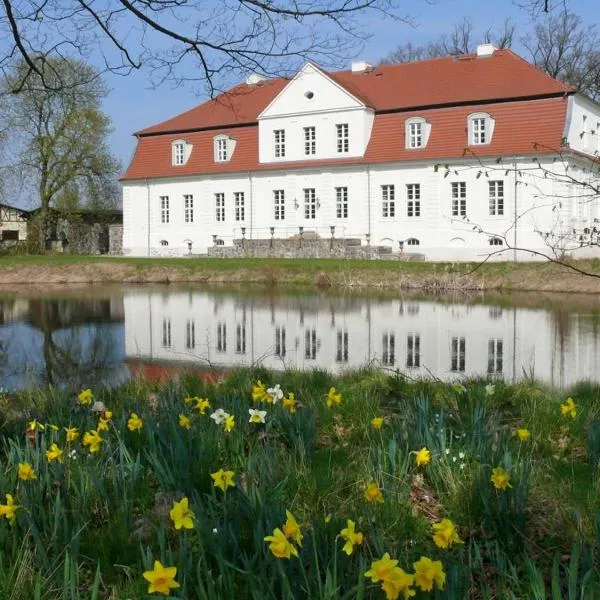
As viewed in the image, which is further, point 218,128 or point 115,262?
point 218,128

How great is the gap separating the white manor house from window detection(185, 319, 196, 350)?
15.4 meters

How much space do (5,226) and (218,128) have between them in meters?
15.6

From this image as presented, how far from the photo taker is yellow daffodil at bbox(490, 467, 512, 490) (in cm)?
287

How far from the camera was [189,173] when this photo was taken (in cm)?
3884

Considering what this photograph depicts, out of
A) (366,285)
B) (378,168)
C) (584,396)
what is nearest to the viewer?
(584,396)

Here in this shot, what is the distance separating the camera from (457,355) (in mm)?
11594

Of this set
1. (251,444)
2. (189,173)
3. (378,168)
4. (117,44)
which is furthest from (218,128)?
(251,444)

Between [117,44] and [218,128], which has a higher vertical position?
[218,128]

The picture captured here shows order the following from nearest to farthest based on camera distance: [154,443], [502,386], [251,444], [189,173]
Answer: [154,443], [251,444], [502,386], [189,173]

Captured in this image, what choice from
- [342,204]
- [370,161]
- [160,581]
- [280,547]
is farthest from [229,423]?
[342,204]

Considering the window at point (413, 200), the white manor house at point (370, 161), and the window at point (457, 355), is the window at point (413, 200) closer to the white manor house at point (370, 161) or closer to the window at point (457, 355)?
the white manor house at point (370, 161)

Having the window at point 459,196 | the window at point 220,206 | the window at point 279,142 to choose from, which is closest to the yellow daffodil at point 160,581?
the window at point 459,196

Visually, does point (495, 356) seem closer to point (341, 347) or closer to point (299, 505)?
point (341, 347)

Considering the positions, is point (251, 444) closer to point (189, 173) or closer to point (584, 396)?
point (584, 396)
